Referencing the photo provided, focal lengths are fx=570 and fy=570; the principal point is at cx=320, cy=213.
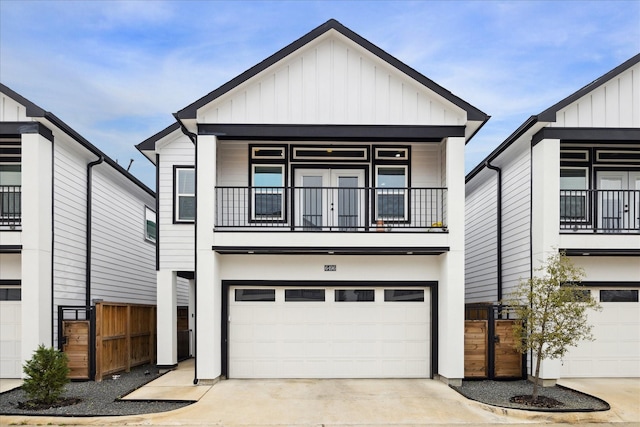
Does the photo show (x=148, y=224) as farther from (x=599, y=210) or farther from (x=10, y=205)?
(x=599, y=210)

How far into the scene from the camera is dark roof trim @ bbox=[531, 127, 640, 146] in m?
12.3

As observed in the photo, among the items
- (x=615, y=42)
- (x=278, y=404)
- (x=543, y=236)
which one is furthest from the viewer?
(x=615, y=42)

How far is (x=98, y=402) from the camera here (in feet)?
33.9

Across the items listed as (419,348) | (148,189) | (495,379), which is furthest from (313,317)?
(148,189)

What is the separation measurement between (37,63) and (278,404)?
109 feet

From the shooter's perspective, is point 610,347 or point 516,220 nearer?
point 610,347

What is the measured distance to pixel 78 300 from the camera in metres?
14.4

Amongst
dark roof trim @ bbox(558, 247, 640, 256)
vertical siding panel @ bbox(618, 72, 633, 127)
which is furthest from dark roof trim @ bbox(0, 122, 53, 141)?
vertical siding panel @ bbox(618, 72, 633, 127)

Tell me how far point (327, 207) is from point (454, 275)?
3.37 m

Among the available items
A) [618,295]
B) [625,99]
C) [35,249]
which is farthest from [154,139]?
[618,295]

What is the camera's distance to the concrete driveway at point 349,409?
30.3ft

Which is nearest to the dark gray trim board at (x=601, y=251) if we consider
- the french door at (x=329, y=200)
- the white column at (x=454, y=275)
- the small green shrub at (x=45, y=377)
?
the white column at (x=454, y=275)

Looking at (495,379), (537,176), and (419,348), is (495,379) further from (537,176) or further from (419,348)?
(537,176)

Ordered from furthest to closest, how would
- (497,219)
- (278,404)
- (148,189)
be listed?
(148,189) → (497,219) → (278,404)
